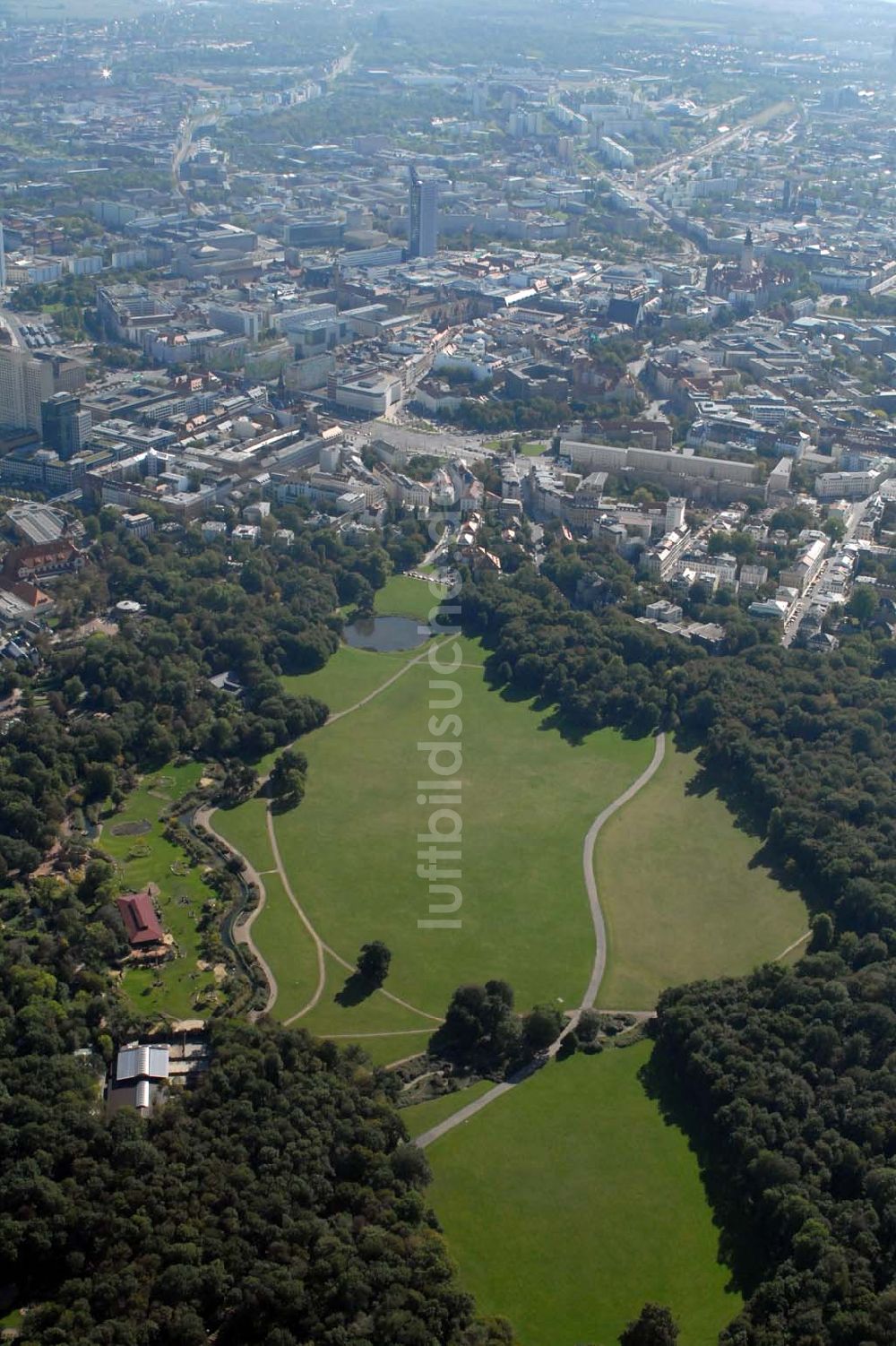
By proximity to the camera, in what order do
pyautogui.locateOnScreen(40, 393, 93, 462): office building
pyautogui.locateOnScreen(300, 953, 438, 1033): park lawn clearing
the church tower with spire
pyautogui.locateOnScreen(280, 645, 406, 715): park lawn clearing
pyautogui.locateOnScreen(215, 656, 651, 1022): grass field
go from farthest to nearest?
1. the church tower with spire
2. pyautogui.locateOnScreen(40, 393, 93, 462): office building
3. pyautogui.locateOnScreen(280, 645, 406, 715): park lawn clearing
4. pyautogui.locateOnScreen(215, 656, 651, 1022): grass field
5. pyautogui.locateOnScreen(300, 953, 438, 1033): park lawn clearing

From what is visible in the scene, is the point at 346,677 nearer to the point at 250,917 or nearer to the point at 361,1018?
the point at 250,917

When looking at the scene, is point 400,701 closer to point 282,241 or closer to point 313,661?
point 313,661

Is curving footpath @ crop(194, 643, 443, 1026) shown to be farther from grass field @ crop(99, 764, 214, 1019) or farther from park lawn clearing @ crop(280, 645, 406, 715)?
park lawn clearing @ crop(280, 645, 406, 715)

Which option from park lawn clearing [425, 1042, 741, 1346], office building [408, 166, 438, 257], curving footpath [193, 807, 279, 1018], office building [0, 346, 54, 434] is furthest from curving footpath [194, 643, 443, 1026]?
office building [408, 166, 438, 257]

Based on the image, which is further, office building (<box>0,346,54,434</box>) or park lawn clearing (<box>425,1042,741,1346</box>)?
office building (<box>0,346,54,434</box>)

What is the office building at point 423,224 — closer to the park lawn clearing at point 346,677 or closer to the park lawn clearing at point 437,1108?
the park lawn clearing at point 346,677

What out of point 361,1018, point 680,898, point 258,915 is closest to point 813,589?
point 680,898

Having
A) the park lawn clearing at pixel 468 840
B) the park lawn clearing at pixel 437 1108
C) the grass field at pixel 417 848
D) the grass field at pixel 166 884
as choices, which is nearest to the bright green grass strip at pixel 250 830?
the grass field at pixel 417 848

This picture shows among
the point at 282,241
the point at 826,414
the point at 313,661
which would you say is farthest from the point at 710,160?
the point at 313,661
